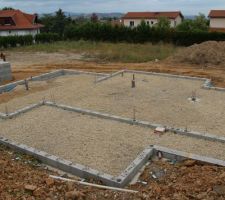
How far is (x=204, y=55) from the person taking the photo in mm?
17031

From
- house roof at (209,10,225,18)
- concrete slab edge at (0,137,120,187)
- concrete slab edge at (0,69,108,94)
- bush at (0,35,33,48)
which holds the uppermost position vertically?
house roof at (209,10,225,18)

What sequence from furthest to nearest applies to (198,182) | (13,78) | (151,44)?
(151,44) < (13,78) < (198,182)

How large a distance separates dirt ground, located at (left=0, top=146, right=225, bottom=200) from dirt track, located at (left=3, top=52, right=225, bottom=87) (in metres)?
7.77

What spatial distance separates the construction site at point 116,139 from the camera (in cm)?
568

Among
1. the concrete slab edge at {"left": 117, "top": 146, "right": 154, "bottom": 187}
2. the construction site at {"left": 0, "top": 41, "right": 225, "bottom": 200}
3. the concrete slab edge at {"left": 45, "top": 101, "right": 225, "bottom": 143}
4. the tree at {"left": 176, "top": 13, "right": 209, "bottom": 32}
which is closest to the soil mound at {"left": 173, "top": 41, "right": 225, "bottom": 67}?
the construction site at {"left": 0, "top": 41, "right": 225, "bottom": 200}

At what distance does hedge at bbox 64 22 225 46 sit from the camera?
24625 millimetres

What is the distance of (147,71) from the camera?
51.3 ft

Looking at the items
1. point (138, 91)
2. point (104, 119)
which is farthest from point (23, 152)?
point (138, 91)

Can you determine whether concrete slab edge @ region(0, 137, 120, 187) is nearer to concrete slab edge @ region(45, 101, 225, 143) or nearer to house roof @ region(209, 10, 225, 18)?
concrete slab edge @ region(45, 101, 225, 143)

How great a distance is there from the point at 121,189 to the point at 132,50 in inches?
703

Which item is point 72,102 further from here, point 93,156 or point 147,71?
point 147,71

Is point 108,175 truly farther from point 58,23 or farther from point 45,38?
point 58,23

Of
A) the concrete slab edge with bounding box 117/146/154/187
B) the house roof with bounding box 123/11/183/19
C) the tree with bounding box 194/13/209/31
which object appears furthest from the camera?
the house roof with bounding box 123/11/183/19

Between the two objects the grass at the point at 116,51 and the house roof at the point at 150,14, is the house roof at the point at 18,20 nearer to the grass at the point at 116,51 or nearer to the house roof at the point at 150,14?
the grass at the point at 116,51
